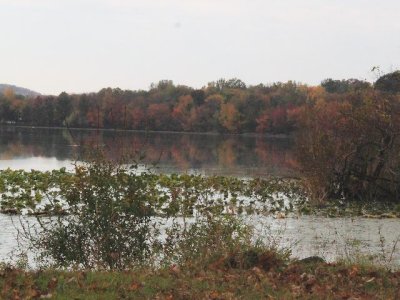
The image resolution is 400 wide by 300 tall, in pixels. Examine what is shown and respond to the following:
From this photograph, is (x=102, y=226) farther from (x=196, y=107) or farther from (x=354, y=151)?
(x=196, y=107)

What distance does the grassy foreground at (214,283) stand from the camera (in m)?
6.49

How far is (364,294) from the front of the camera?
23.5 ft

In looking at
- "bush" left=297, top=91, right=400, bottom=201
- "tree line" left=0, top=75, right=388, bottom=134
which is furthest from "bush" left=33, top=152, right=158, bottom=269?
"tree line" left=0, top=75, right=388, bottom=134

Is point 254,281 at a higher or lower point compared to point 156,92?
lower

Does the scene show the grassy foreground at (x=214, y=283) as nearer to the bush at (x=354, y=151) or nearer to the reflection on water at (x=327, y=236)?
the reflection on water at (x=327, y=236)

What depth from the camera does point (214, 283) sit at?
710 cm

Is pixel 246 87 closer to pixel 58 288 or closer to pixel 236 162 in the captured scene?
pixel 236 162

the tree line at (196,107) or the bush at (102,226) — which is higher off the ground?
the tree line at (196,107)

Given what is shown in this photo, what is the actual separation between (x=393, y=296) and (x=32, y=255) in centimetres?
709

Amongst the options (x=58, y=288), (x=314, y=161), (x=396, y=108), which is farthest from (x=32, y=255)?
(x=396, y=108)

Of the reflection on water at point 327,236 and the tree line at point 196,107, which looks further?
the tree line at point 196,107

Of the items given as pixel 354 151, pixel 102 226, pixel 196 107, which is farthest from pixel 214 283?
pixel 196 107

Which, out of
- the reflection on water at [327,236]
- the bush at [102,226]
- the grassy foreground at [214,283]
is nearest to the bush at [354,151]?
the reflection on water at [327,236]

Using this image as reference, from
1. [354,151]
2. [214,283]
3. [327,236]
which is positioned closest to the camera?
[214,283]
